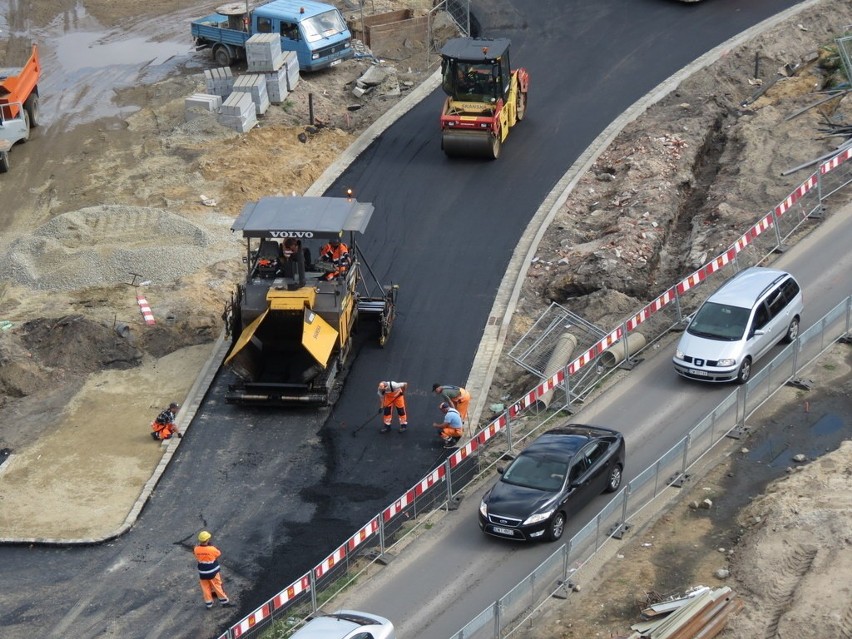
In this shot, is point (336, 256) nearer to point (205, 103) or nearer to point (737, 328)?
point (737, 328)

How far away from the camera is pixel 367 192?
34719 millimetres

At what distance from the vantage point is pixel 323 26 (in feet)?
140

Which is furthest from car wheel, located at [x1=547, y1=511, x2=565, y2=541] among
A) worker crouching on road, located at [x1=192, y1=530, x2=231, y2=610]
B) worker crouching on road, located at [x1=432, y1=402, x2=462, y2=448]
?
worker crouching on road, located at [x1=192, y1=530, x2=231, y2=610]

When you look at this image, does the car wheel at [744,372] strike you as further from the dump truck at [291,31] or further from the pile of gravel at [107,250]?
the dump truck at [291,31]

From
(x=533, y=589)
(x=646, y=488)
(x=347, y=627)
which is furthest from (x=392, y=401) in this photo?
(x=347, y=627)

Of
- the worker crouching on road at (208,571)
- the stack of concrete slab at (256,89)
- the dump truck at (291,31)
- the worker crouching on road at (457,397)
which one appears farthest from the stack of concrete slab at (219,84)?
the worker crouching on road at (208,571)

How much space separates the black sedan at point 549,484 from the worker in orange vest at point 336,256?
7496 millimetres

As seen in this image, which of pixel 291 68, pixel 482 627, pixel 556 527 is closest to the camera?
pixel 482 627

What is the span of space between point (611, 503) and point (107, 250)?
663 inches

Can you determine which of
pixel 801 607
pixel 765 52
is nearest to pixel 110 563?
pixel 801 607

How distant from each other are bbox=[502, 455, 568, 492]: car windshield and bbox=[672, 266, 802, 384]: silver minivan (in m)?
5.00

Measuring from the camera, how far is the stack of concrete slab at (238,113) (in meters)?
38.0

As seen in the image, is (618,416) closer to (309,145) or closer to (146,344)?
(146,344)

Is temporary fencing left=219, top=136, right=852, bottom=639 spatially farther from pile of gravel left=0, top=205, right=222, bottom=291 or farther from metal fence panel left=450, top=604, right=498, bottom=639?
pile of gravel left=0, top=205, right=222, bottom=291
